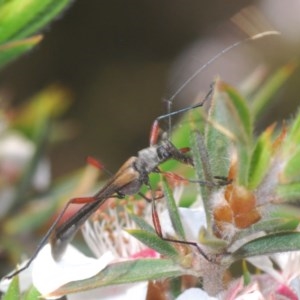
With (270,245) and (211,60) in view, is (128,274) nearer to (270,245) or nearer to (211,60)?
(270,245)

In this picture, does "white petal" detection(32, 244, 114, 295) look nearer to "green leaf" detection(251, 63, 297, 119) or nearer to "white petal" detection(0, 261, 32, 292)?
"white petal" detection(0, 261, 32, 292)

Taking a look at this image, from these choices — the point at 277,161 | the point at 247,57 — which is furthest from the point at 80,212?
the point at 247,57

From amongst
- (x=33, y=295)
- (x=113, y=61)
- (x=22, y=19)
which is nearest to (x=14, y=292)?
(x=33, y=295)

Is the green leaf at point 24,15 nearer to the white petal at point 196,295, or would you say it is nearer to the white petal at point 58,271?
the white petal at point 58,271

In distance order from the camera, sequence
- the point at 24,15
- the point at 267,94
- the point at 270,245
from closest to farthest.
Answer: the point at 270,245 < the point at 24,15 < the point at 267,94

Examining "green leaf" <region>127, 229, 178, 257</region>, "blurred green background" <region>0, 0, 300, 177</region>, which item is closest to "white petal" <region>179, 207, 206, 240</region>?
"green leaf" <region>127, 229, 178, 257</region>

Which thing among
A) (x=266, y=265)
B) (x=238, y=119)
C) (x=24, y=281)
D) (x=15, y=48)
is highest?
(x=15, y=48)

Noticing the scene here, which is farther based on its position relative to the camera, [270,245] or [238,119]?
[270,245]

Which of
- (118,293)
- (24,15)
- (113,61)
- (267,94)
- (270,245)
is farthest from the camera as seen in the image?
(113,61)
